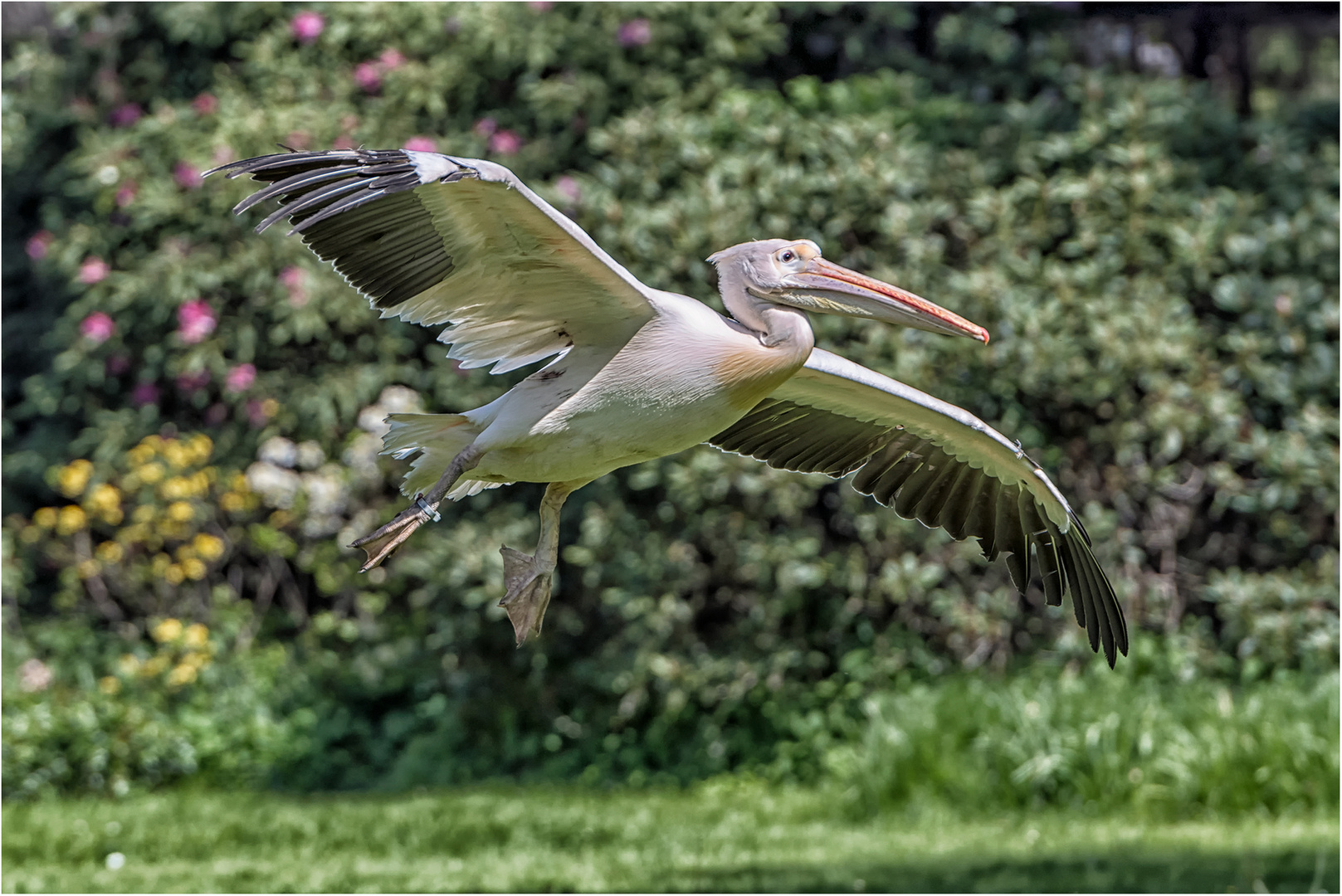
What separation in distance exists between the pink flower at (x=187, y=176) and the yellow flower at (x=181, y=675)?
8.72 ft

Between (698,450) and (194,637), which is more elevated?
(698,450)

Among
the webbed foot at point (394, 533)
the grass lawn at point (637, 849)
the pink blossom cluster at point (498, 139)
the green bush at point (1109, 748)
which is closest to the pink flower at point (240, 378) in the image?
the pink blossom cluster at point (498, 139)

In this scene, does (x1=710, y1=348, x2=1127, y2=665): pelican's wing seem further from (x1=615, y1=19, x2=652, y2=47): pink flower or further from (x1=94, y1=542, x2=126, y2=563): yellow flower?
(x1=94, y1=542, x2=126, y2=563): yellow flower

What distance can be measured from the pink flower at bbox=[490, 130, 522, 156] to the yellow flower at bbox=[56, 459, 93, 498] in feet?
9.73

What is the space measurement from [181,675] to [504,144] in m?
3.33

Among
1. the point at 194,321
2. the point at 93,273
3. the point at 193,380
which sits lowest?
the point at 193,380

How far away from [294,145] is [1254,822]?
591 centimetres

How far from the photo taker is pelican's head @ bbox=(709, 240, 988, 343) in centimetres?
448

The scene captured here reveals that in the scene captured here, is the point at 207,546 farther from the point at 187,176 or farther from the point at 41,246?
the point at 41,246

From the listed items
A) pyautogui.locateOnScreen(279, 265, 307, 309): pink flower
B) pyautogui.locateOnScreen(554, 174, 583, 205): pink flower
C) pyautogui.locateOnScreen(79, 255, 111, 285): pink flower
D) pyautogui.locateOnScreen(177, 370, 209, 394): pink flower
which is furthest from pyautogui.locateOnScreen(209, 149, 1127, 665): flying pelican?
pyautogui.locateOnScreen(79, 255, 111, 285): pink flower

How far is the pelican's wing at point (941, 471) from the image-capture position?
219 inches

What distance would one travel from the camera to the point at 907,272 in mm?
8453

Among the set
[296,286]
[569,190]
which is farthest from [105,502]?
[569,190]

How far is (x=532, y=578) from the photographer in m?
4.73
